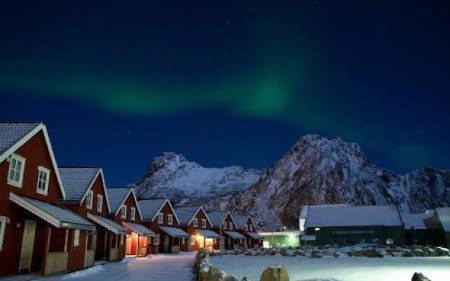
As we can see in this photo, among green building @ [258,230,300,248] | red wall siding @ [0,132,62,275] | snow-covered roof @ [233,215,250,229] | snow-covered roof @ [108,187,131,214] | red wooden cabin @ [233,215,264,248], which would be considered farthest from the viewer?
green building @ [258,230,300,248]

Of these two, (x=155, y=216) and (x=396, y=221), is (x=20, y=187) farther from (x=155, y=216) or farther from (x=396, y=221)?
(x=396, y=221)

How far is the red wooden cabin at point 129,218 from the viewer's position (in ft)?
142

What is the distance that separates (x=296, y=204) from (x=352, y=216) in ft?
335

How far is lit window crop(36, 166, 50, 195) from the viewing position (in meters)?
24.5

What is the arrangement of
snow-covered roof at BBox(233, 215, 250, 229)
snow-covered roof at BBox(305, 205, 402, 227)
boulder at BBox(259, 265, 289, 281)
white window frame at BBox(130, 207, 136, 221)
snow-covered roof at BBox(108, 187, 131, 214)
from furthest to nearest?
snow-covered roof at BBox(233, 215, 250, 229)
snow-covered roof at BBox(305, 205, 402, 227)
white window frame at BBox(130, 207, 136, 221)
snow-covered roof at BBox(108, 187, 131, 214)
boulder at BBox(259, 265, 289, 281)

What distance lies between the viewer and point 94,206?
1401 inches

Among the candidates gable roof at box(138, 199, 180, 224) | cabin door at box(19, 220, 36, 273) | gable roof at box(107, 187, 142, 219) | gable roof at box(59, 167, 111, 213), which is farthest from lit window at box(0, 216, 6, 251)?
gable roof at box(138, 199, 180, 224)

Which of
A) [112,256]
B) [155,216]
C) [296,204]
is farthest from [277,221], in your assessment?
[112,256]

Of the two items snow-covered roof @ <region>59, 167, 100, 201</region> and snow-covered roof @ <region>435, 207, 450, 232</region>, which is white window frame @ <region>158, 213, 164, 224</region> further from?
snow-covered roof @ <region>435, 207, 450, 232</region>

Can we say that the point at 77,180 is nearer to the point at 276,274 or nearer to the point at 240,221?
the point at 276,274

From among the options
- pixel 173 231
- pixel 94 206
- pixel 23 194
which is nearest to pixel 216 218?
pixel 173 231

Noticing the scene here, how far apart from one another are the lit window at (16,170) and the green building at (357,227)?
60.6 m

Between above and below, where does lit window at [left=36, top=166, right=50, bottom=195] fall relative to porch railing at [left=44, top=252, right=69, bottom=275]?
above

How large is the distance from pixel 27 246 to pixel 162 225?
34161 millimetres
